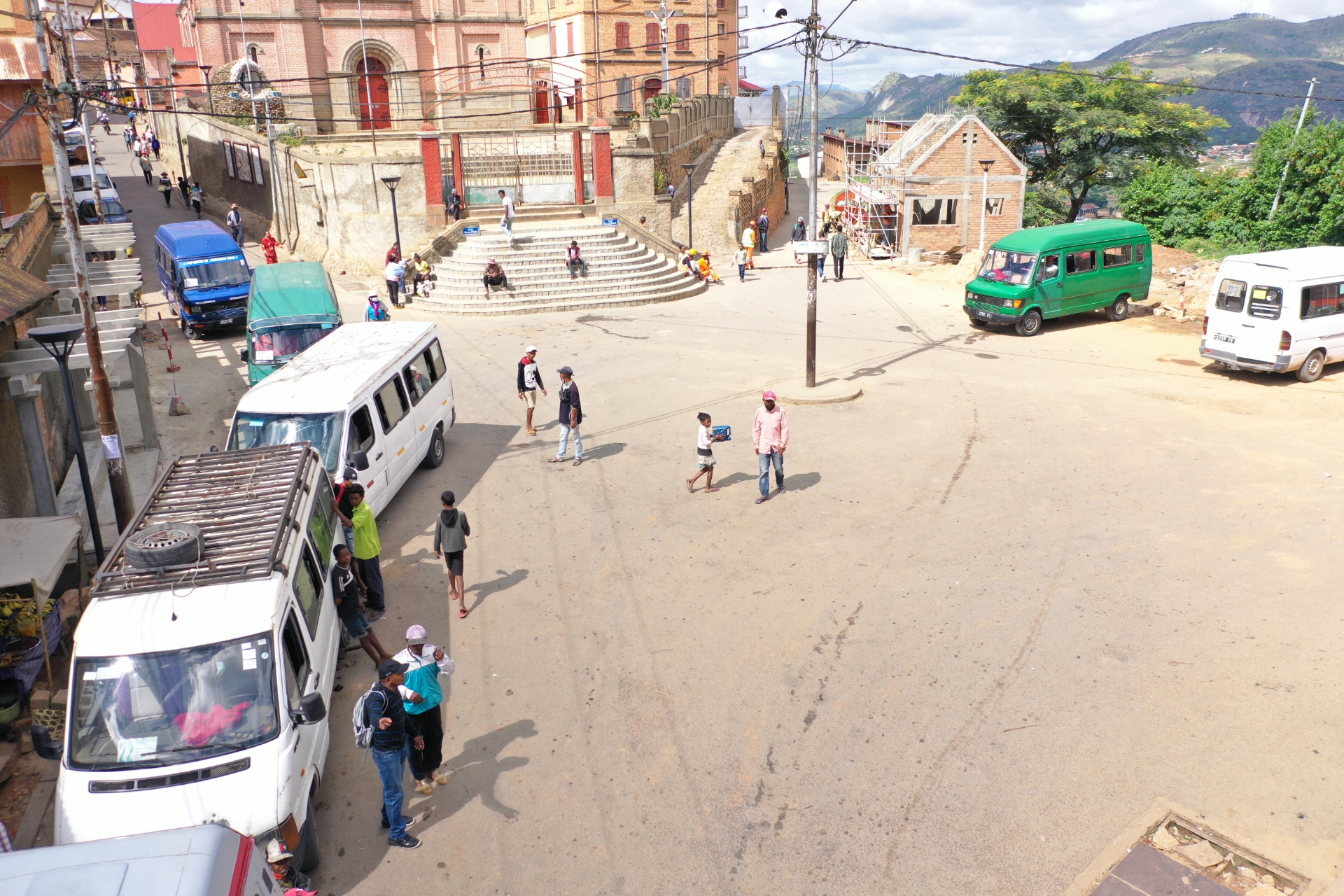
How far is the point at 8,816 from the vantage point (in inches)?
286

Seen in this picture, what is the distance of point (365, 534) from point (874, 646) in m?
5.30

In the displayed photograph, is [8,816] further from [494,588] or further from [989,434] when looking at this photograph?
[989,434]

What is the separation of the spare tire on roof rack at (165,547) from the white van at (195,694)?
1 cm

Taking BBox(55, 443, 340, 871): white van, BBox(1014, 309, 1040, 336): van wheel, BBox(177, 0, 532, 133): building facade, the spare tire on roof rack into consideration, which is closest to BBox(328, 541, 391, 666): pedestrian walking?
BBox(55, 443, 340, 871): white van

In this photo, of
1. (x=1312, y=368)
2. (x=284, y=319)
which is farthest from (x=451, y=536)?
(x=1312, y=368)

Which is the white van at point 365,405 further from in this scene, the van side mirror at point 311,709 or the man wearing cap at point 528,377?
the van side mirror at point 311,709

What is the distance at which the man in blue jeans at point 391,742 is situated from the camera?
6.60 metres

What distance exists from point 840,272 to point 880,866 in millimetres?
24259

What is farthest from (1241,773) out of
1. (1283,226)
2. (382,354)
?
(1283,226)

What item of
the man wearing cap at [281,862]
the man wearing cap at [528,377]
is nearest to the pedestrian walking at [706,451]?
the man wearing cap at [528,377]

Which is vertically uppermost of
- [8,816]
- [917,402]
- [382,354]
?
[382,354]

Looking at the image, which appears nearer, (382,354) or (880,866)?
(880,866)

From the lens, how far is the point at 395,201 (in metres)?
27.5

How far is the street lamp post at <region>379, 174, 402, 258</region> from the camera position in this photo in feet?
85.8
